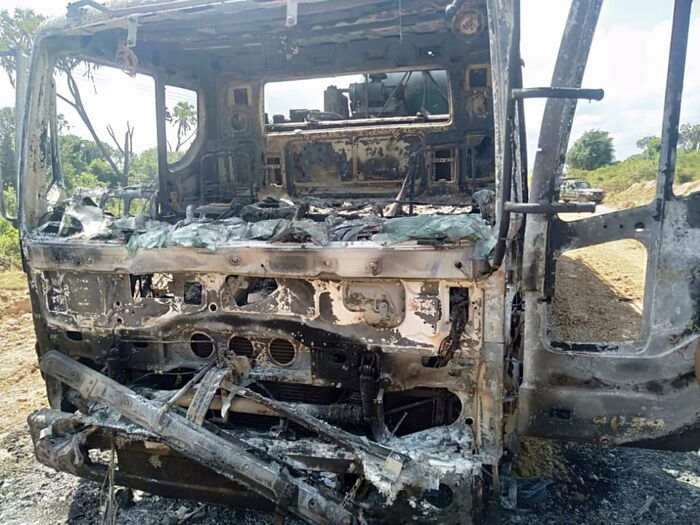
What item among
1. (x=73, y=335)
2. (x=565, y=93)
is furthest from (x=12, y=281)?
(x=565, y=93)

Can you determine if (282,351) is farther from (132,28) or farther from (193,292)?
(132,28)

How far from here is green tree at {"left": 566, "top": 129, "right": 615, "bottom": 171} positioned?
33406 millimetres

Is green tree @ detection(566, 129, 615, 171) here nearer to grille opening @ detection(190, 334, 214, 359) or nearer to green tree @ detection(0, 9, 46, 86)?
green tree @ detection(0, 9, 46, 86)

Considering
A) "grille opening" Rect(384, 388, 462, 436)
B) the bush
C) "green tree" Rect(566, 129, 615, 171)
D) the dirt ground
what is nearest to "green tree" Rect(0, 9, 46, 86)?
the bush

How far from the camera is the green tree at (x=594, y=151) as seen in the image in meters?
33.4

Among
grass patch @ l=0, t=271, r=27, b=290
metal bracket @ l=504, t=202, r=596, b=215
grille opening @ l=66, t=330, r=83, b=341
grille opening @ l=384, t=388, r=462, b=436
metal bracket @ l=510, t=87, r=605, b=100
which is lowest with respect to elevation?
grass patch @ l=0, t=271, r=27, b=290

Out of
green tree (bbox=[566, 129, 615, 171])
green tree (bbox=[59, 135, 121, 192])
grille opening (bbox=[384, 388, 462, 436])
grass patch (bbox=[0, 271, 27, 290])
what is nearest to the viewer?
grille opening (bbox=[384, 388, 462, 436])

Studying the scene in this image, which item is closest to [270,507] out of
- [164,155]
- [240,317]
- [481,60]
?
[240,317]

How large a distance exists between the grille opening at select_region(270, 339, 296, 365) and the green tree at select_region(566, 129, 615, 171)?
34114 millimetres

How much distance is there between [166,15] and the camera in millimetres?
2777

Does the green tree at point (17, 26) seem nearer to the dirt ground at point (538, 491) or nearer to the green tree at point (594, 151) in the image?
the dirt ground at point (538, 491)

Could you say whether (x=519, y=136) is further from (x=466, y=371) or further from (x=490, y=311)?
(x=466, y=371)

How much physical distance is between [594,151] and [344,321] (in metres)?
35.2

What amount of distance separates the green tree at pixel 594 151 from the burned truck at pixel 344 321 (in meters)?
33.8
